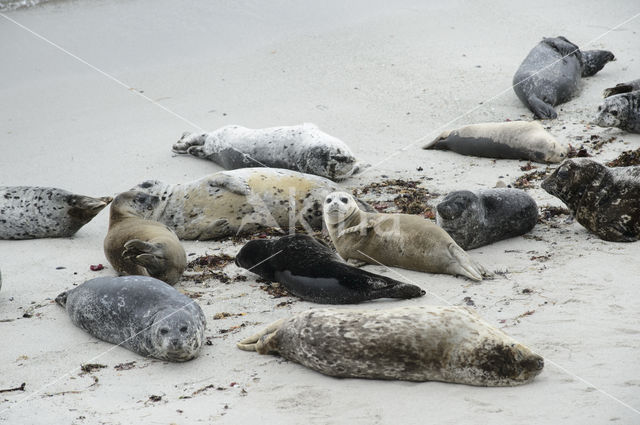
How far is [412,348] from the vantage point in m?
4.11

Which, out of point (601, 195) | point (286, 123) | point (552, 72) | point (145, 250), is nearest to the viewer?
point (145, 250)

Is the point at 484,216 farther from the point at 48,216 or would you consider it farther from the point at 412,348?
the point at 48,216

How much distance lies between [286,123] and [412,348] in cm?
518

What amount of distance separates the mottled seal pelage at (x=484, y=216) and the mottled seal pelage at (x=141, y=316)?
6.34 ft

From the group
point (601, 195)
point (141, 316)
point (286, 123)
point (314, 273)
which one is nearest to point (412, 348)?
point (314, 273)

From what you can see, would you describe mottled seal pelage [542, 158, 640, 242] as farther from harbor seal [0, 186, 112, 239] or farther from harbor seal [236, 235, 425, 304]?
harbor seal [0, 186, 112, 239]

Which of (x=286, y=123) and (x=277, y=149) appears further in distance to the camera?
(x=286, y=123)

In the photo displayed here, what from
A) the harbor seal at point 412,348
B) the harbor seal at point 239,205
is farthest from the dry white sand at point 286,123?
the harbor seal at point 239,205

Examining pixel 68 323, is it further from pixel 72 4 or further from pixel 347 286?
pixel 72 4

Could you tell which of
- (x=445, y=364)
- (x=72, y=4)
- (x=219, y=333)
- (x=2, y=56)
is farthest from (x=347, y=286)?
(x=72, y=4)

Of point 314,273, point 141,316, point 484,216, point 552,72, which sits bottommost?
point 141,316

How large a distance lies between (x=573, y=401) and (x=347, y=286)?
182 cm

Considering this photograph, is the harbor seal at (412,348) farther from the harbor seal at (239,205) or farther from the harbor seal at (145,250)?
the harbor seal at (239,205)

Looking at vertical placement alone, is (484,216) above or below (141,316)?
above
